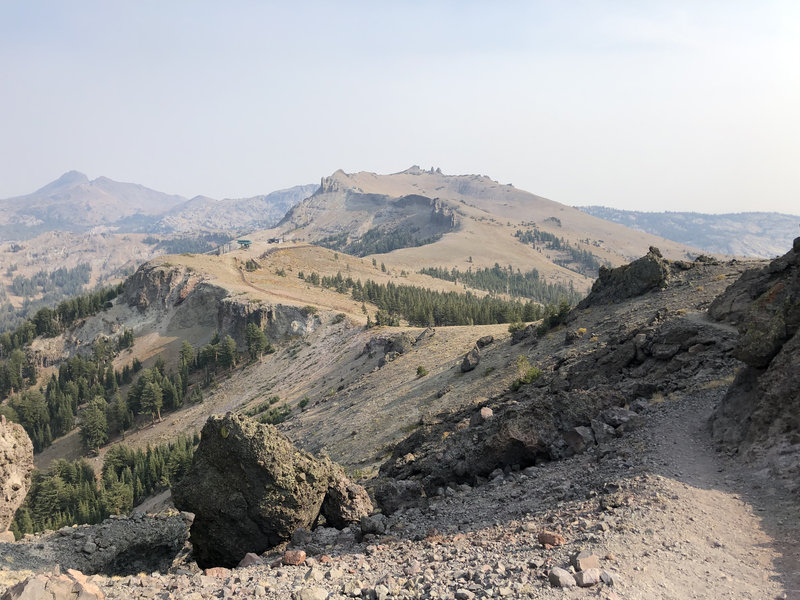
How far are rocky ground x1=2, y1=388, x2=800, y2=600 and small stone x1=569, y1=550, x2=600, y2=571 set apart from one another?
23 centimetres

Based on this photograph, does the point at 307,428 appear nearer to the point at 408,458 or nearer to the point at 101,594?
→ the point at 408,458

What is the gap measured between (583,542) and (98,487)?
299 ft

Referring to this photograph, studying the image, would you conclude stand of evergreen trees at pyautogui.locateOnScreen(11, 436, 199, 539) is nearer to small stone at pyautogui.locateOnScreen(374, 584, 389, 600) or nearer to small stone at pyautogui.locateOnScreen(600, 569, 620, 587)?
small stone at pyautogui.locateOnScreen(374, 584, 389, 600)

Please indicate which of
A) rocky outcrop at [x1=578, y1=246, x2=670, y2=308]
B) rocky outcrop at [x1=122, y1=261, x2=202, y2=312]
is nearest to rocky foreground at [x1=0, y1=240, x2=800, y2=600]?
rocky outcrop at [x1=578, y1=246, x2=670, y2=308]

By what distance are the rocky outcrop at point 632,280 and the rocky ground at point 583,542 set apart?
29.3 metres

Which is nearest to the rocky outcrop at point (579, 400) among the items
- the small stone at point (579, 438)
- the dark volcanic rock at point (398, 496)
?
the small stone at point (579, 438)

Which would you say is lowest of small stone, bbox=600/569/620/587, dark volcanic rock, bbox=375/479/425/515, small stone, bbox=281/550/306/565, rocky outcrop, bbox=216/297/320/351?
rocky outcrop, bbox=216/297/320/351

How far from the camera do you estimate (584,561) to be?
11.5m

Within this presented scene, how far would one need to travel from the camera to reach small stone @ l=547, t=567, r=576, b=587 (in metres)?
11.0

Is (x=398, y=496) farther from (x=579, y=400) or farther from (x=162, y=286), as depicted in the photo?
(x=162, y=286)

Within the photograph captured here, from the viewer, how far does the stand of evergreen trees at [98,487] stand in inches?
2544

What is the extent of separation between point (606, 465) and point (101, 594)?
16920 millimetres

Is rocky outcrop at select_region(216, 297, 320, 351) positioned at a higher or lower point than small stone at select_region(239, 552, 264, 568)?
lower

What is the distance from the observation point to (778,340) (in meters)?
18.6
